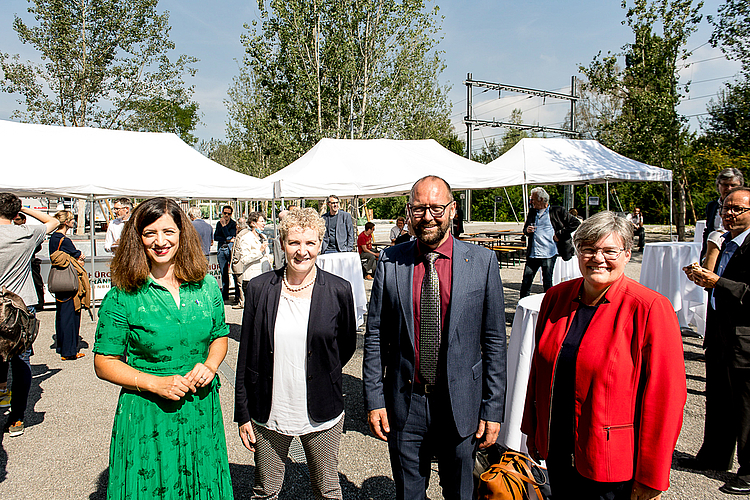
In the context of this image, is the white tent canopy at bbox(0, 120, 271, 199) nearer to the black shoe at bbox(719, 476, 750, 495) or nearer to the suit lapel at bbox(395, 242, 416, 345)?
the suit lapel at bbox(395, 242, 416, 345)

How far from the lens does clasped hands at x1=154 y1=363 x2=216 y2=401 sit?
1.88m

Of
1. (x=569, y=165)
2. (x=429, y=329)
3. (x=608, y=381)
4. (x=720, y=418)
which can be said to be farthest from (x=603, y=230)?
(x=569, y=165)

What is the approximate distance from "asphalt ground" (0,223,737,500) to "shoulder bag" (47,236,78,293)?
39.0 inches

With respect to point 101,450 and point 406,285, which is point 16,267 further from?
point 406,285

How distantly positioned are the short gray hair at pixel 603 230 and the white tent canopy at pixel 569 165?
34.4 feet

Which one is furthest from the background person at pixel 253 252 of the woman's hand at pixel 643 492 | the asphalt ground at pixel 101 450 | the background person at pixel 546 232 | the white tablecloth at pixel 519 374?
the woman's hand at pixel 643 492

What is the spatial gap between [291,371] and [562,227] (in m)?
5.85

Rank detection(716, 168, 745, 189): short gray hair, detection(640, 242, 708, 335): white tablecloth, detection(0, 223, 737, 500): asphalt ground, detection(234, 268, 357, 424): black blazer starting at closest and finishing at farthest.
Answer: detection(234, 268, 357, 424): black blazer
detection(0, 223, 737, 500): asphalt ground
detection(716, 168, 745, 189): short gray hair
detection(640, 242, 708, 335): white tablecloth

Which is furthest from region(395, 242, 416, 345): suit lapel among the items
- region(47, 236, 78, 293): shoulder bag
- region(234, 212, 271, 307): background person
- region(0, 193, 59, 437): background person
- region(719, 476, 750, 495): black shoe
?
region(234, 212, 271, 307): background person

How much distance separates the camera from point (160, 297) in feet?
6.45

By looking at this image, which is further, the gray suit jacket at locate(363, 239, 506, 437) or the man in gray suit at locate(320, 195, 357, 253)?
the man in gray suit at locate(320, 195, 357, 253)

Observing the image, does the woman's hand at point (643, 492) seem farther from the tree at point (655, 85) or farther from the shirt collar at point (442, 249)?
the tree at point (655, 85)

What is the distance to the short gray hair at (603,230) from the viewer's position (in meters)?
1.82

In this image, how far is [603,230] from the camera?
1.82m
